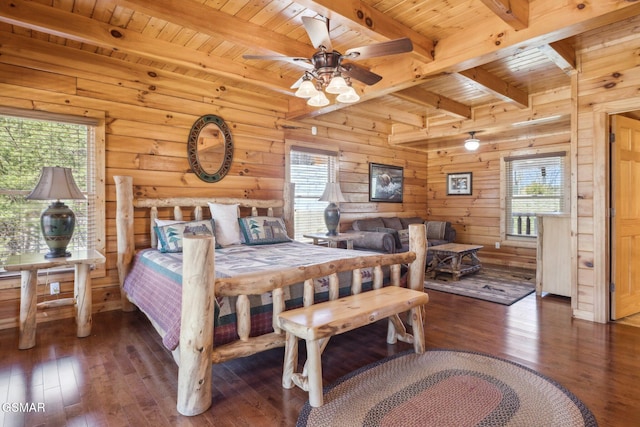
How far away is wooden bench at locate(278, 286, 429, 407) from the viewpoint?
1.89 meters

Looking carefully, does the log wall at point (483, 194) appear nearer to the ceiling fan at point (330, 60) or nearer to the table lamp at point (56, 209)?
the ceiling fan at point (330, 60)

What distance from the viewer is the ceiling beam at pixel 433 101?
172 inches

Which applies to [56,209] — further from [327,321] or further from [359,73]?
[359,73]

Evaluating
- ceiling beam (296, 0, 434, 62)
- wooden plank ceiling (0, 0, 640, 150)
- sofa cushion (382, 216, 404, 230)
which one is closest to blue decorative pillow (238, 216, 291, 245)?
wooden plank ceiling (0, 0, 640, 150)

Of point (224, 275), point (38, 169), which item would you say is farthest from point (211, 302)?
point (38, 169)

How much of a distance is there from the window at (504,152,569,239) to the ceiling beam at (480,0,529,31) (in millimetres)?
4237

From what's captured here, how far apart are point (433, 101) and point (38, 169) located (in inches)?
182

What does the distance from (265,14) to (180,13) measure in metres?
0.66

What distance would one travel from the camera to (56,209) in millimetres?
2871

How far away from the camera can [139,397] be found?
2.02 m

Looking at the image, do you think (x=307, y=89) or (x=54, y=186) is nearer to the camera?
(x=307, y=89)

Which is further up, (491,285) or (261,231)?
(261,231)

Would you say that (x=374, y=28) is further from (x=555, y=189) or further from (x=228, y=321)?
(x=555, y=189)

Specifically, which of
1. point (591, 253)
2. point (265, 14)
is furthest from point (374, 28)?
point (591, 253)
